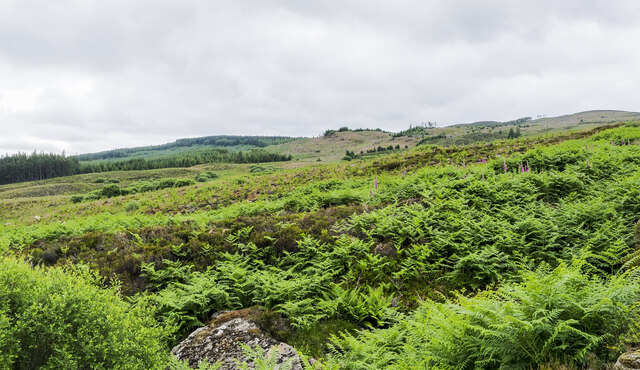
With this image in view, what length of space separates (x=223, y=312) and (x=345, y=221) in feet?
18.8

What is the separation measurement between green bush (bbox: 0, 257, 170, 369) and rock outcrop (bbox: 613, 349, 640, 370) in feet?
20.2

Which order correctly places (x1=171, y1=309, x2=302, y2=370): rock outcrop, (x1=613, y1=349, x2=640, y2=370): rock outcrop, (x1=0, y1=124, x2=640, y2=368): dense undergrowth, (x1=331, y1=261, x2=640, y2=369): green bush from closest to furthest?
(x1=613, y1=349, x2=640, y2=370): rock outcrop, (x1=331, y1=261, x2=640, y2=369): green bush, (x1=0, y1=124, x2=640, y2=368): dense undergrowth, (x1=171, y1=309, x2=302, y2=370): rock outcrop

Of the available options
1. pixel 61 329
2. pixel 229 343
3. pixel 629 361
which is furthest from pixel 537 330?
pixel 61 329

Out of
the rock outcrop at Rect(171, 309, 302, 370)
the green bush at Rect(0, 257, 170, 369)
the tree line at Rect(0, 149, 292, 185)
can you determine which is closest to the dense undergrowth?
the rock outcrop at Rect(171, 309, 302, 370)

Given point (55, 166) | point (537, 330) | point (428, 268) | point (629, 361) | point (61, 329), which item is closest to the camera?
point (629, 361)

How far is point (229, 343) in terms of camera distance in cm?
609

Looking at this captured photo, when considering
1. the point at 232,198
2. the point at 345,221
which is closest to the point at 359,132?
the point at 232,198

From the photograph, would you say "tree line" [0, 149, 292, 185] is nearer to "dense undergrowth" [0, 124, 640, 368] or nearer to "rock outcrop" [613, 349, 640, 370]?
"dense undergrowth" [0, 124, 640, 368]

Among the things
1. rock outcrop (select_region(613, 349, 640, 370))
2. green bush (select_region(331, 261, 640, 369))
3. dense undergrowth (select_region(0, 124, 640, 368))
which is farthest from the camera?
dense undergrowth (select_region(0, 124, 640, 368))

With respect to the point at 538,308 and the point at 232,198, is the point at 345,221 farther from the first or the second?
the point at 232,198

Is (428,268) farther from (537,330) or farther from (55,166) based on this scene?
(55,166)

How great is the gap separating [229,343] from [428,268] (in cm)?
527

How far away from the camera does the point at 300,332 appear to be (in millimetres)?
6438

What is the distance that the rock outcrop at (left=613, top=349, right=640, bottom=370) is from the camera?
9.51ft
